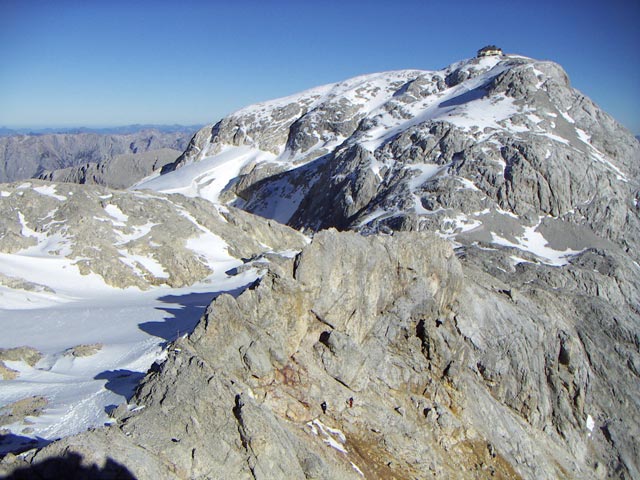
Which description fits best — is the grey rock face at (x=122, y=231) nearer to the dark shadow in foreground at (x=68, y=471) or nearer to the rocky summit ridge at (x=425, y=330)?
the rocky summit ridge at (x=425, y=330)

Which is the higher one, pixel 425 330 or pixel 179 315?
pixel 425 330

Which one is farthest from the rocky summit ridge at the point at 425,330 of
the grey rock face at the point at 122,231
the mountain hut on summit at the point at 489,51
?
the mountain hut on summit at the point at 489,51

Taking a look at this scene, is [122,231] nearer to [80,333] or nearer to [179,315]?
[179,315]

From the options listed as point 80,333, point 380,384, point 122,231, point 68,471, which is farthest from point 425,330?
point 122,231

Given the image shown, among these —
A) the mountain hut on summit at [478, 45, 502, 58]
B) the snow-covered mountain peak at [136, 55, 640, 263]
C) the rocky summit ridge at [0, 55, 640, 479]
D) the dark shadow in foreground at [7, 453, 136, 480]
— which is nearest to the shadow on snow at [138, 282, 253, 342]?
the rocky summit ridge at [0, 55, 640, 479]

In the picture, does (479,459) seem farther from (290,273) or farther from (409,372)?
(290,273)
